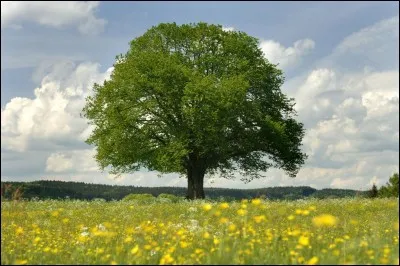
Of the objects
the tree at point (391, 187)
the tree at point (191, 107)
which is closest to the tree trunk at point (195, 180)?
the tree at point (191, 107)

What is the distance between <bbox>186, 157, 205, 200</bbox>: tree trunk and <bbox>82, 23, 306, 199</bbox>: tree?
0.08 m

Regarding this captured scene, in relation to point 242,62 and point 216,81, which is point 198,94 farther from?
point 242,62

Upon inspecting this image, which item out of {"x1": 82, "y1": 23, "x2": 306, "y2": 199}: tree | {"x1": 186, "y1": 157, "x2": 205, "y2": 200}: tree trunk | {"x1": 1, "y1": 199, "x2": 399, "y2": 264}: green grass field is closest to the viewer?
{"x1": 1, "y1": 199, "x2": 399, "y2": 264}: green grass field

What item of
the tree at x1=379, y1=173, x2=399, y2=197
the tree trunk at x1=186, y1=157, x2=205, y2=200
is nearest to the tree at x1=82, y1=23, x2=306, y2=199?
the tree trunk at x1=186, y1=157, x2=205, y2=200

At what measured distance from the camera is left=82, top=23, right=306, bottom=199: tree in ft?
123

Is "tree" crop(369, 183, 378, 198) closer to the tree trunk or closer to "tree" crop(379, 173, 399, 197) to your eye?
"tree" crop(379, 173, 399, 197)

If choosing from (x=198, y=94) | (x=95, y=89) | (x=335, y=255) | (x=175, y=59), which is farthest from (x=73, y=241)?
(x=95, y=89)

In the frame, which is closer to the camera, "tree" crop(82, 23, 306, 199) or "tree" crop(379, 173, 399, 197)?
"tree" crop(82, 23, 306, 199)

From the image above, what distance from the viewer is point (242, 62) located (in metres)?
39.5

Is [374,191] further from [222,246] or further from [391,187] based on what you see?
[222,246]

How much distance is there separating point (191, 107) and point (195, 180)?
21.9 ft

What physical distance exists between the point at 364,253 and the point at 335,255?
588 millimetres

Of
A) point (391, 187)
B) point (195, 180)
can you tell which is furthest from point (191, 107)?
point (391, 187)

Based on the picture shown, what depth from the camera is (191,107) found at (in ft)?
124
